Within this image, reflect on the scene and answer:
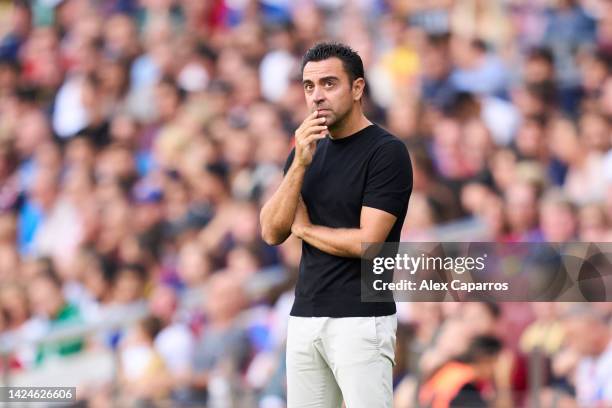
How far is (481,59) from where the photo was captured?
31.1 feet

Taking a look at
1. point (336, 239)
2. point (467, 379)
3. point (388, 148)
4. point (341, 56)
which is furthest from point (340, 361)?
point (467, 379)

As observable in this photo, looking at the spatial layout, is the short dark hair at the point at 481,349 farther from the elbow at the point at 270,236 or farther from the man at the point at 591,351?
the elbow at the point at 270,236

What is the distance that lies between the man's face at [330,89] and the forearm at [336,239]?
0.38 meters

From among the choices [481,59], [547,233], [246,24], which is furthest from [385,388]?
[246,24]

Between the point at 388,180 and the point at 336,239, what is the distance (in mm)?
277

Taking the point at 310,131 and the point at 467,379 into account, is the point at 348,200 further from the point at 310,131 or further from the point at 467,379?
the point at 467,379

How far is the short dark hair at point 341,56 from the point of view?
436 cm

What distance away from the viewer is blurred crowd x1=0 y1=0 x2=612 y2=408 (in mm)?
7277

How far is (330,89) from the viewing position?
14.2 feet

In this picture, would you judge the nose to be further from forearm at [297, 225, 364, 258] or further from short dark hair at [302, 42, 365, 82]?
forearm at [297, 225, 364, 258]

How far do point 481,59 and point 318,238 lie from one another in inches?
216

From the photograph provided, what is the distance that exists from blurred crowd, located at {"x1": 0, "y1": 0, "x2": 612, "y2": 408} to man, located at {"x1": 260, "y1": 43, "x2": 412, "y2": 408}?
265cm

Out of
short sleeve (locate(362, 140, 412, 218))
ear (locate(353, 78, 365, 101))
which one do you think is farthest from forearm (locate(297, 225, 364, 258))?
ear (locate(353, 78, 365, 101))

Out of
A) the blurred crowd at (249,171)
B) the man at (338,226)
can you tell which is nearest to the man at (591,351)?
the blurred crowd at (249,171)
